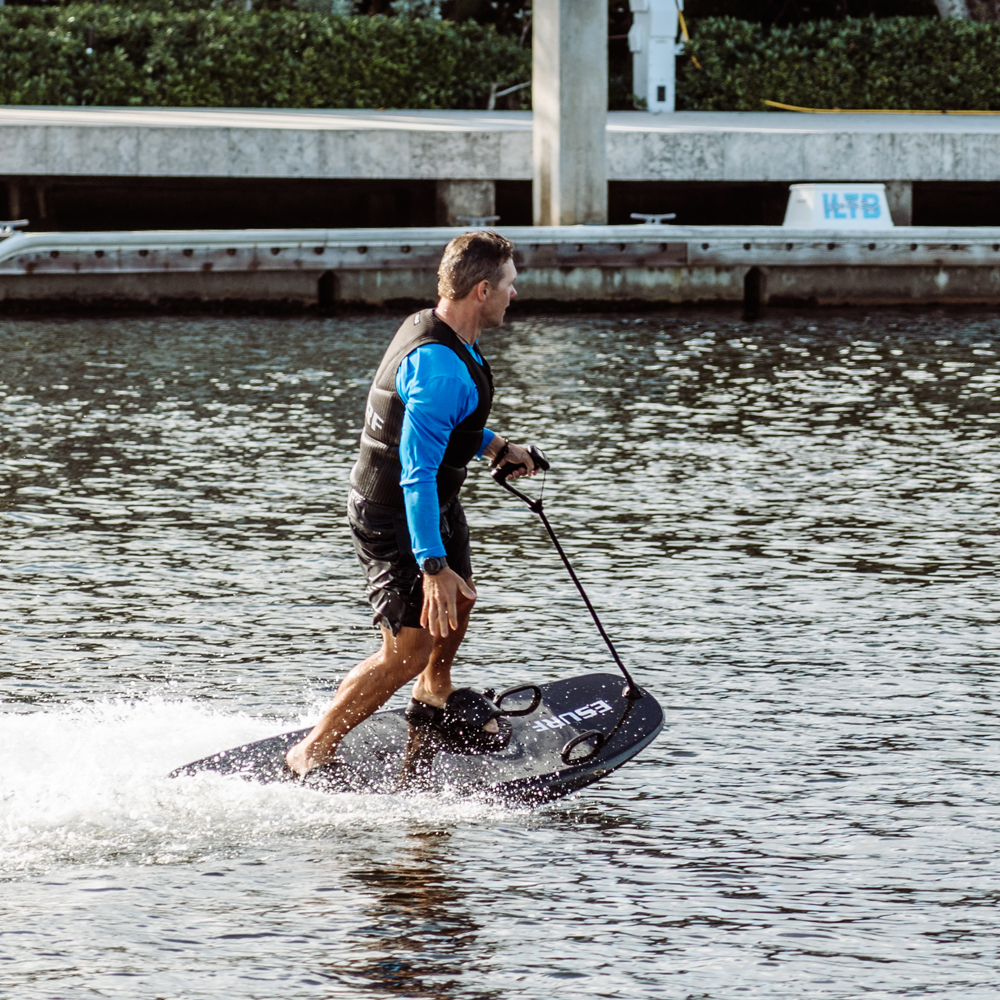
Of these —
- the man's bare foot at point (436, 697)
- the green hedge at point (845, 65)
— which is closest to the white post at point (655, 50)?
the green hedge at point (845, 65)

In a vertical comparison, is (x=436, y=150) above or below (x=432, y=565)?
above

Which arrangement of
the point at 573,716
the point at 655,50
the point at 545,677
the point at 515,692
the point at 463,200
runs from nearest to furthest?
the point at 573,716 → the point at 515,692 → the point at 545,677 → the point at 463,200 → the point at 655,50

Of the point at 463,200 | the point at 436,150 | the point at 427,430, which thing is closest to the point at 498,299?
the point at 427,430

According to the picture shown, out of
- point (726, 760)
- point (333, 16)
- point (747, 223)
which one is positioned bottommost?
point (726, 760)

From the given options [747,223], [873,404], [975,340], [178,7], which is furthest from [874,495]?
[178,7]

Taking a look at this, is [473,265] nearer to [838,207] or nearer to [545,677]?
[545,677]

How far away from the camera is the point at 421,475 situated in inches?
235

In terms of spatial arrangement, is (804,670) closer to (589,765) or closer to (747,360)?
(589,765)

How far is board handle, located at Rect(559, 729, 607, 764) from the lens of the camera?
21.8ft

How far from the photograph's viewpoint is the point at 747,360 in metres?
19.1

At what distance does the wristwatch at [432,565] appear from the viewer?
600 centimetres

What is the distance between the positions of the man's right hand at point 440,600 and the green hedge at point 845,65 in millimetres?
25405

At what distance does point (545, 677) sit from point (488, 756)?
1.50 m

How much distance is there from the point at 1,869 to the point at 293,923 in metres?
1.07
